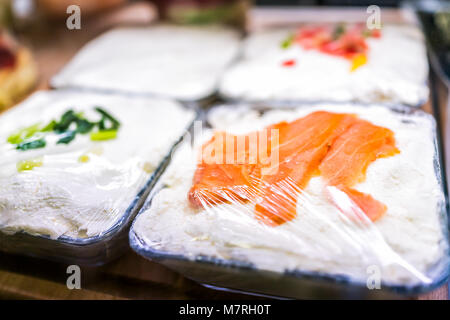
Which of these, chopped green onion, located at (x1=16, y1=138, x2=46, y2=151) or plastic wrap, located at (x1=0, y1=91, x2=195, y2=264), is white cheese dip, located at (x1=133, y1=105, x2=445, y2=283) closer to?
plastic wrap, located at (x1=0, y1=91, x2=195, y2=264)

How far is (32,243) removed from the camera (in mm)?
1104

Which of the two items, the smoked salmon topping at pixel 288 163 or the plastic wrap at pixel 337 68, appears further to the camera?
the plastic wrap at pixel 337 68

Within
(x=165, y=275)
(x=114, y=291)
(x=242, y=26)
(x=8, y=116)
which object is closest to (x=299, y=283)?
(x=165, y=275)

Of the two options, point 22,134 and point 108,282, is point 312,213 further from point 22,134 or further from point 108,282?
point 22,134

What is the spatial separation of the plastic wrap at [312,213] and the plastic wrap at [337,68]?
296 mm

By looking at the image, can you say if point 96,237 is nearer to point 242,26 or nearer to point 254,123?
point 254,123

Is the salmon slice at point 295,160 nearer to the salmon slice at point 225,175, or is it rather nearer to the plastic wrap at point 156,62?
the salmon slice at point 225,175

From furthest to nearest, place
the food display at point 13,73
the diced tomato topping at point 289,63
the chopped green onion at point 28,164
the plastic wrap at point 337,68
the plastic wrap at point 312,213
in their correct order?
the food display at point 13,73 < the diced tomato topping at point 289,63 < the plastic wrap at point 337,68 < the chopped green onion at point 28,164 < the plastic wrap at point 312,213

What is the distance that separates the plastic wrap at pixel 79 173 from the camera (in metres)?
1.08

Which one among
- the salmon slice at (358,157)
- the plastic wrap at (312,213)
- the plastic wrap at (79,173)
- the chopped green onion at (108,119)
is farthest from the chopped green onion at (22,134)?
the salmon slice at (358,157)

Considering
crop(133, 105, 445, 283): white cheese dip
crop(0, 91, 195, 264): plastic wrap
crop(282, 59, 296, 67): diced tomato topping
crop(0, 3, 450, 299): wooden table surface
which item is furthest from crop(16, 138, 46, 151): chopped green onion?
crop(282, 59, 296, 67): diced tomato topping

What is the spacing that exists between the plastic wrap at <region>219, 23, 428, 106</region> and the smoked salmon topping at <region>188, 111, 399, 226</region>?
324 mm

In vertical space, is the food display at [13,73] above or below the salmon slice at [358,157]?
below
